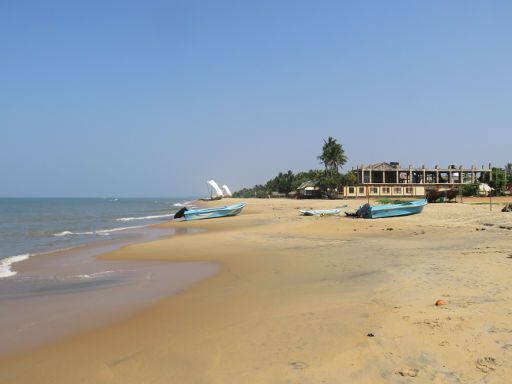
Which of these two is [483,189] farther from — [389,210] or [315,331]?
[315,331]

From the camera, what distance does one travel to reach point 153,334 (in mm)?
6809

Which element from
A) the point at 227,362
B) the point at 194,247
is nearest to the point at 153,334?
the point at 227,362

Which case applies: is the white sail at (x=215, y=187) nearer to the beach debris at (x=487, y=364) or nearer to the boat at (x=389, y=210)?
the boat at (x=389, y=210)

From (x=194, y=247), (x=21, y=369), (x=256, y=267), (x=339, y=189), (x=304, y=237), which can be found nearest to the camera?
(x=21, y=369)

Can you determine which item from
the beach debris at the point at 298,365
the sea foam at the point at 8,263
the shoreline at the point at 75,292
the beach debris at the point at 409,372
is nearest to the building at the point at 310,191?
the sea foam at the point at 8,263

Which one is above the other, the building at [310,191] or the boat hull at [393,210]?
the building at [310,191]

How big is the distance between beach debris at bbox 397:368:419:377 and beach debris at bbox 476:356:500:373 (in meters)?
0.68

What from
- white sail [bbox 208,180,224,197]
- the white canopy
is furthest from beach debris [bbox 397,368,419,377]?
white sail [bbox 208,180,224,197]

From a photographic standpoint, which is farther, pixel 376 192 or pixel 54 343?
pixel 376 192

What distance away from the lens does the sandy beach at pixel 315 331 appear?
496cm

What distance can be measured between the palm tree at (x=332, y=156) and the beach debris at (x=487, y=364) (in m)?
83.9

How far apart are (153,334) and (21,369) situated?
1.84 m

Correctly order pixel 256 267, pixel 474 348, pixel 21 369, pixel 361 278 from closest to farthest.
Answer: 1. pixel 474 348
2. pixel 21 369
3. pixel 361 278
4. pixel 256 267

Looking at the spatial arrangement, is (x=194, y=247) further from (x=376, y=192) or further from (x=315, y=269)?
(x=376, y=192)
